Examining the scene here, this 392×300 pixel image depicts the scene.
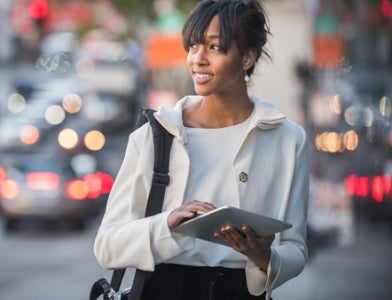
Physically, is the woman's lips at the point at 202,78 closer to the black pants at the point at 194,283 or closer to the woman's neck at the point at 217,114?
the woman's neck at the point at 217,114

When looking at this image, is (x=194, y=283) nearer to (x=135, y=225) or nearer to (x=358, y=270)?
(x=135, y=225)

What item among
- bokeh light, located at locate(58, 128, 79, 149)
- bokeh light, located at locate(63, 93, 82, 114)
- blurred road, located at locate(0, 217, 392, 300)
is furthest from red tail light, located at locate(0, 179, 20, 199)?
bokeh light, located at locate(63, 93, 82, 114)

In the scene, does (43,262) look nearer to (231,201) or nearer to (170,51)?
(231,201)

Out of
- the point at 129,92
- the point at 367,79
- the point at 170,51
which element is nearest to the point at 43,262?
the point at 367,79

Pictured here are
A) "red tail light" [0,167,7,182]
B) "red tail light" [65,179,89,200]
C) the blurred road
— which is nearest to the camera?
the blurred road

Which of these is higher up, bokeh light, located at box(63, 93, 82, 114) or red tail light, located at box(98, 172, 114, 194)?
bokeh light, located at box(63, 93, 82, 114)

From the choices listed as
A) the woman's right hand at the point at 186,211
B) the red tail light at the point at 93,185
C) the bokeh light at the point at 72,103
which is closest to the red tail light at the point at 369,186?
the woman's right hand at the point at 186,211

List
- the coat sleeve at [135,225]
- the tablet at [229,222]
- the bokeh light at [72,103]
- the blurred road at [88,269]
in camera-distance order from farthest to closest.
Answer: the bokeh light at [72,103] < the blurred road at [88,269] < the coat sleeve at [135,225] < the tablet at [229,222]

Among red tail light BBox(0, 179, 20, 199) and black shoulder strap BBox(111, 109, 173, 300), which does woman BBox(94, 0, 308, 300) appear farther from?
red tail light BBox(0, 179, 20, 199)

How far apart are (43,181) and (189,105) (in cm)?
1598

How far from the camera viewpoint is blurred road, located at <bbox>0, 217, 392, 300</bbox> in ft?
30.8

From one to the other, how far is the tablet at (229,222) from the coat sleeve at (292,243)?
7.7 inches

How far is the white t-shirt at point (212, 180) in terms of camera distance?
3.60 meters

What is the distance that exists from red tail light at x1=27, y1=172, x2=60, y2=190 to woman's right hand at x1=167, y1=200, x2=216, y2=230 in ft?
53.6
